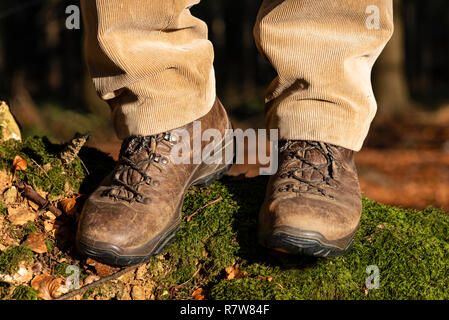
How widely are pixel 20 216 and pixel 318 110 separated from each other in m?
1.29

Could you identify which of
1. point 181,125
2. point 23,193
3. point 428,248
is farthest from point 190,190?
point 428,248

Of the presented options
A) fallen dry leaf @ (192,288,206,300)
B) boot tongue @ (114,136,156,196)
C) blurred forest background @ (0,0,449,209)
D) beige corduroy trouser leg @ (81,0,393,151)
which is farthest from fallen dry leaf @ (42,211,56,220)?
blurred forest background @ (0,0,449,209)

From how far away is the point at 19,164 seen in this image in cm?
211

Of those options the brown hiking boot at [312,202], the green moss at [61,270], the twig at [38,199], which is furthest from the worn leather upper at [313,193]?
the twig at [38,199]

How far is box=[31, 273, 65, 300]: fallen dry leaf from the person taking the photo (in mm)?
1696

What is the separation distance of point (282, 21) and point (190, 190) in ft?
2.82

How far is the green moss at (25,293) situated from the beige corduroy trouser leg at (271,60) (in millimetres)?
704

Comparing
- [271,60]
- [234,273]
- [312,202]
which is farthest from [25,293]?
[271,60]

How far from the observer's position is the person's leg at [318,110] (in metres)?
1.73

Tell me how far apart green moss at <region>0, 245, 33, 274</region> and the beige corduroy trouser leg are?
0.60 m

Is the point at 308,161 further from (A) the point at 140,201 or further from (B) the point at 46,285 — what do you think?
(B) the point at 46,285

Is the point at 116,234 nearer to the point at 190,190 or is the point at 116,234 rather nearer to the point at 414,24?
the point at 190,190

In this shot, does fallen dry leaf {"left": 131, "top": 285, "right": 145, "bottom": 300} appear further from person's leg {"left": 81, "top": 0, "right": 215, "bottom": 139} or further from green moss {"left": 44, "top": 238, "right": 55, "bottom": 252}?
person's leg {"left": 81, "top": 0, "right": 215, "bottom": 139}

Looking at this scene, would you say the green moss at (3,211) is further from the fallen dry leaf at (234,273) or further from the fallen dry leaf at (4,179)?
the fallen dry leaf at (234,273)
